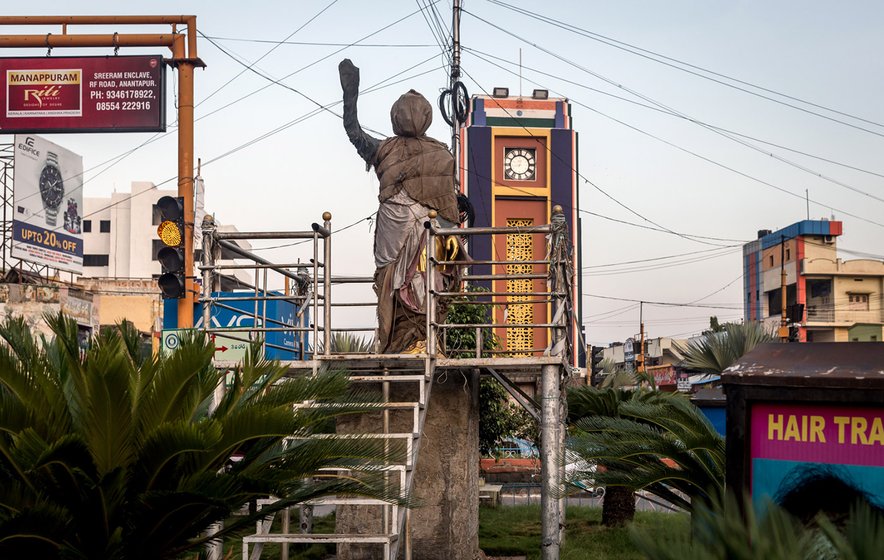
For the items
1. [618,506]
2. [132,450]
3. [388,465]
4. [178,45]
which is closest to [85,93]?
[178,45]

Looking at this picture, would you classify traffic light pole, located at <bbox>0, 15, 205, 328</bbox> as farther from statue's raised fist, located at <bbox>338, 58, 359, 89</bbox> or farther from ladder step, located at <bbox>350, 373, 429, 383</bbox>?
ladder step, located at <bbox>350, 373, 429, 383</bbox>

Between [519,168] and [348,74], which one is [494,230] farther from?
[519,168]

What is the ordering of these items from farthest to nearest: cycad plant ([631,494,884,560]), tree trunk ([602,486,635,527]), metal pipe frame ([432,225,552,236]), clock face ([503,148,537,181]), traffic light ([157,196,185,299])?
clock face ([503,148,537,181]) < tree trunk ([602,486,635,527]) < traffic light ([157,196,185,299]) < metal pipe frame ([432,225,552,236]) < cycad plant ([631,494,884,560])

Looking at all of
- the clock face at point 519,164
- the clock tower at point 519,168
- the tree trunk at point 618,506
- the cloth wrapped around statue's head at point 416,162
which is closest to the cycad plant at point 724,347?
the tree trunk at point 618,506

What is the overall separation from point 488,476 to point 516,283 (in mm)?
8830

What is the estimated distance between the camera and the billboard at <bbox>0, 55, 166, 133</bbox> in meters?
21.6

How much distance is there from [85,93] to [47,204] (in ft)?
54.4

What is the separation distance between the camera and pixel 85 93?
21.9m

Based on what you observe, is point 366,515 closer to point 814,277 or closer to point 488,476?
point 488,476

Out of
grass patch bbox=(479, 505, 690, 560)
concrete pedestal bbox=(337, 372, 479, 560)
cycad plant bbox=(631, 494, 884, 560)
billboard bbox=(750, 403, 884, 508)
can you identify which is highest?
billboard bbox=(750, 403, 884, 508)

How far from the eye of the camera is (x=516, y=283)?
1344 inches

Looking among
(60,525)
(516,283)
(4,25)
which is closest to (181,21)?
(4,25)

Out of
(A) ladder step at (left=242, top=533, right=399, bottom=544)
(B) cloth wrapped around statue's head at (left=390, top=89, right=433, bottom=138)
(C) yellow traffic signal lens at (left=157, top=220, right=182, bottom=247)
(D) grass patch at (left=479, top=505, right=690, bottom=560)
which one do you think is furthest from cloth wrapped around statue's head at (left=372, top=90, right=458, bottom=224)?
(C) yellow traffic signal lens at (left=157, top=220, right=182, bottom=247)

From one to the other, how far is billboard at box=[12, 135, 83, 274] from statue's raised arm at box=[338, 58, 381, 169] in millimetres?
26670
